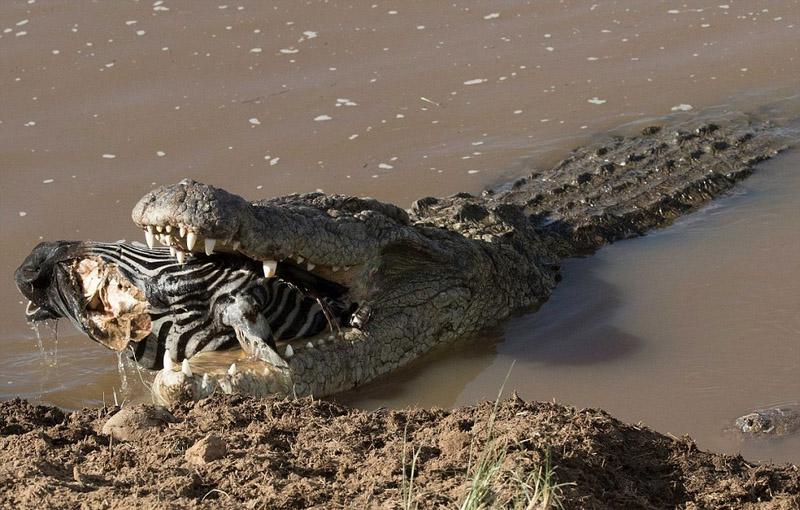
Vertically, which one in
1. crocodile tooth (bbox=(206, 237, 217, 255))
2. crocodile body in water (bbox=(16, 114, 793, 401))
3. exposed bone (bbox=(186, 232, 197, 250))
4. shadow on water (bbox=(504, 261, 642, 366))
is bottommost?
shadow on water (bbox=(504, 261, 642, 366))

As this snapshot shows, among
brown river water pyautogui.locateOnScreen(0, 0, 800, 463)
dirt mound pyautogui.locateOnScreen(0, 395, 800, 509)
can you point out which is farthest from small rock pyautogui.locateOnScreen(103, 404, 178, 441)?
brown river water pyautogui.locateOnScreen(0, 0, 800, 463)

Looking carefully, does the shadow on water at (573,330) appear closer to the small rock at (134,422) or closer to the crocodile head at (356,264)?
the crocodile head at (356,264)

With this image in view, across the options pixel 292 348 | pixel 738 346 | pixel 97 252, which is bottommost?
pixel 738 346

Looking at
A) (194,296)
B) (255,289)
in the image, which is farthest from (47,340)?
(255,289)

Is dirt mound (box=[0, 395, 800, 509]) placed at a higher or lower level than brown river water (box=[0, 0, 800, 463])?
higher

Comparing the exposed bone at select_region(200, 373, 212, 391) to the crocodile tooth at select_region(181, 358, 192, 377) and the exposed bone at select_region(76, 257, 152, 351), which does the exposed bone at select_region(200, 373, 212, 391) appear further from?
the exposed bone at select_region(76, 257, 152, 351)

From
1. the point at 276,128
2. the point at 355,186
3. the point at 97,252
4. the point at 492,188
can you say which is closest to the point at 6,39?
the point at 276,128

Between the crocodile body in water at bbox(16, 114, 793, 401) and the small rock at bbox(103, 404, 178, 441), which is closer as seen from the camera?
the small rock at bbox(103, 404, 178, 441)

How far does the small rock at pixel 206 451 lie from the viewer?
324 cm

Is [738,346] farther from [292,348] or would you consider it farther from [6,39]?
[6,39]

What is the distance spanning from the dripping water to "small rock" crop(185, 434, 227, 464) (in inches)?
83.1

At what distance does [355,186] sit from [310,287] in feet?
9.78

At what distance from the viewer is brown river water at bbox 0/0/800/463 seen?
5188 millimetres

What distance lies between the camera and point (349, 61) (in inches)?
382
